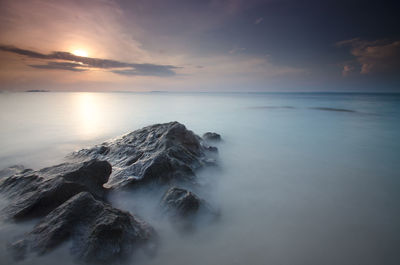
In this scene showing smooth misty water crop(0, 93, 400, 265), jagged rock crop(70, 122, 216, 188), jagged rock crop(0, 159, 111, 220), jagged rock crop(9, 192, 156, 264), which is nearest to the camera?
jagged rock crop(9, 192, 156, 264)

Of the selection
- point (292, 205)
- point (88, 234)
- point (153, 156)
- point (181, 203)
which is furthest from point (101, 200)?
point (292, 205)

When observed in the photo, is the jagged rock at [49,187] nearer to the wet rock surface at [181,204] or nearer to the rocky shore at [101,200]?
the rocky shore at [101,200]

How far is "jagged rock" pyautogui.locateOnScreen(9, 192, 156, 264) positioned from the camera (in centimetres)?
235

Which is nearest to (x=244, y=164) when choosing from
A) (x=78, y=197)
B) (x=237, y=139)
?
(x=237, y=139)

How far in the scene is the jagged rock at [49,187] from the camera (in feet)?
9.86

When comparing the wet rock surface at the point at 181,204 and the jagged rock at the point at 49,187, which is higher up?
the jagged rock at the point at 49,187

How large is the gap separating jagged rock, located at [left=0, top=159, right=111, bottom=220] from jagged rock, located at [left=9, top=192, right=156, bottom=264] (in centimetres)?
51

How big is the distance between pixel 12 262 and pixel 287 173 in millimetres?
6022

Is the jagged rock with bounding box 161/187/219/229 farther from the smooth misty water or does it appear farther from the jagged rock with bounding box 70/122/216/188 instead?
the jagged rock with bounding box 70/122/216/188

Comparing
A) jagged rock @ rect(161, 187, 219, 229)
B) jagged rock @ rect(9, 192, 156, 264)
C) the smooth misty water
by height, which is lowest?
the smooth misty water

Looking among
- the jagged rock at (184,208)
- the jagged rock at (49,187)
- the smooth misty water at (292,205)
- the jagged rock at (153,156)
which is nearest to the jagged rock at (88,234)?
the smooth misty water at (292,205)

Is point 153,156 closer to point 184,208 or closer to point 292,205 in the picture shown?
point 184,208

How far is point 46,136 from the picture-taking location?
983cm

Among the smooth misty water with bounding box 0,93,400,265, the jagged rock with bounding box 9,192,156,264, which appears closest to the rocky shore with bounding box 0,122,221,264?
the jagged rock with bounding box 9,192,156,264
